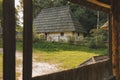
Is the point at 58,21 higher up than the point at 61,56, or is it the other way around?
the point at 58,21

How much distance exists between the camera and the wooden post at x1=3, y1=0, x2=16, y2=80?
9.71 feet

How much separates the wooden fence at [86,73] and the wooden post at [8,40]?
2.67 feet

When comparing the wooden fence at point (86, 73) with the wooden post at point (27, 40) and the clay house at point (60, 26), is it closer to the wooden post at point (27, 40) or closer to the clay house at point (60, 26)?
the wooden post at point (27, 40)

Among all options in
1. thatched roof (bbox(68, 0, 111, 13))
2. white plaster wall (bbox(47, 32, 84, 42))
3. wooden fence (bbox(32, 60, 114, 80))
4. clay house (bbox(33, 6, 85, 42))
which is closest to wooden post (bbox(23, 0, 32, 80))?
wooden fence (bbox(32, 60, 114, 80))

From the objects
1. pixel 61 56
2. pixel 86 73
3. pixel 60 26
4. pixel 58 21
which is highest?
pixel 58 21

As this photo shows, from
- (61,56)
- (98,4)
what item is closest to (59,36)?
(61,56)

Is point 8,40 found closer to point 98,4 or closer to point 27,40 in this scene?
point 27,40

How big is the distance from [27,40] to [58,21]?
27.6 meters

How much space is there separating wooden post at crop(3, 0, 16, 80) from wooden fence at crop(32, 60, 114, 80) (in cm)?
81

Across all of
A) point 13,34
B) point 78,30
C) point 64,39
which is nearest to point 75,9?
point 78,30

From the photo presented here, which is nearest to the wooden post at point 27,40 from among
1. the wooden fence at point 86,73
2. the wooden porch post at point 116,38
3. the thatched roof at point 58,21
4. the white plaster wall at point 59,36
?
the wooden fence at point 86,73

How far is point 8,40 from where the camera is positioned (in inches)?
118

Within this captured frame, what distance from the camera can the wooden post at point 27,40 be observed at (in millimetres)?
3440

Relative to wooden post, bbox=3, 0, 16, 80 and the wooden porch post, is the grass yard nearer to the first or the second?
the wooden porch post
